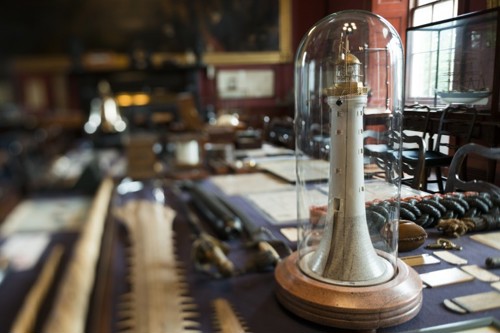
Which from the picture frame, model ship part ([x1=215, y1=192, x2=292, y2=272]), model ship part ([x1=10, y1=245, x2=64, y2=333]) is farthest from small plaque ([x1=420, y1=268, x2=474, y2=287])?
model ship part ([x1=10, y1=245, x2=64, y2=333])

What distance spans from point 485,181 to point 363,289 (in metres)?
0.24

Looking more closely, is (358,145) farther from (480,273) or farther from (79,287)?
(79,287)

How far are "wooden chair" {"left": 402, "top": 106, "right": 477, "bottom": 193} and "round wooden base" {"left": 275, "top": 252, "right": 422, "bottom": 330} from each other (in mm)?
156

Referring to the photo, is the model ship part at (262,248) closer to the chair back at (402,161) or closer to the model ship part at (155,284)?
the model ship part at (155,284)

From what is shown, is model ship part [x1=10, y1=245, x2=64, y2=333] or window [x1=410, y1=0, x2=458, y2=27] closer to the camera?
window [x1=410, y1=0, x2=458, y2=27]

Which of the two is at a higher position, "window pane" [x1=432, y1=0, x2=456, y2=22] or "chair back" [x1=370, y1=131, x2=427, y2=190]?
"window pane" [x1=432, y1=0, x2=456, y2=22]

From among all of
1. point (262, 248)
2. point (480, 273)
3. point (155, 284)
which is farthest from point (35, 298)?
point (480, 273)

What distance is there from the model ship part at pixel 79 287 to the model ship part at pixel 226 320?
0.49m

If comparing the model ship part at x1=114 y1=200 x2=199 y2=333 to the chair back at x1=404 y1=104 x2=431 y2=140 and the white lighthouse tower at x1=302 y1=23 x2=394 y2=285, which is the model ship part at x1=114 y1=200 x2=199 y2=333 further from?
the chair back at x1=404 y1=104 x2=431 y2=140

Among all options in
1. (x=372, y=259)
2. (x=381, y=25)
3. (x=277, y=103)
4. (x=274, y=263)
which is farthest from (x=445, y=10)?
(x=277, y=103)

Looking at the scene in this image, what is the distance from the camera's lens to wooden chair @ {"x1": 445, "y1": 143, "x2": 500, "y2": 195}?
0.61 metres

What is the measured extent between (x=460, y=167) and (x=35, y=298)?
161 cm

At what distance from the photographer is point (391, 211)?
2.45ft

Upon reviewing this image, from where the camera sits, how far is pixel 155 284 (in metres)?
0.93
